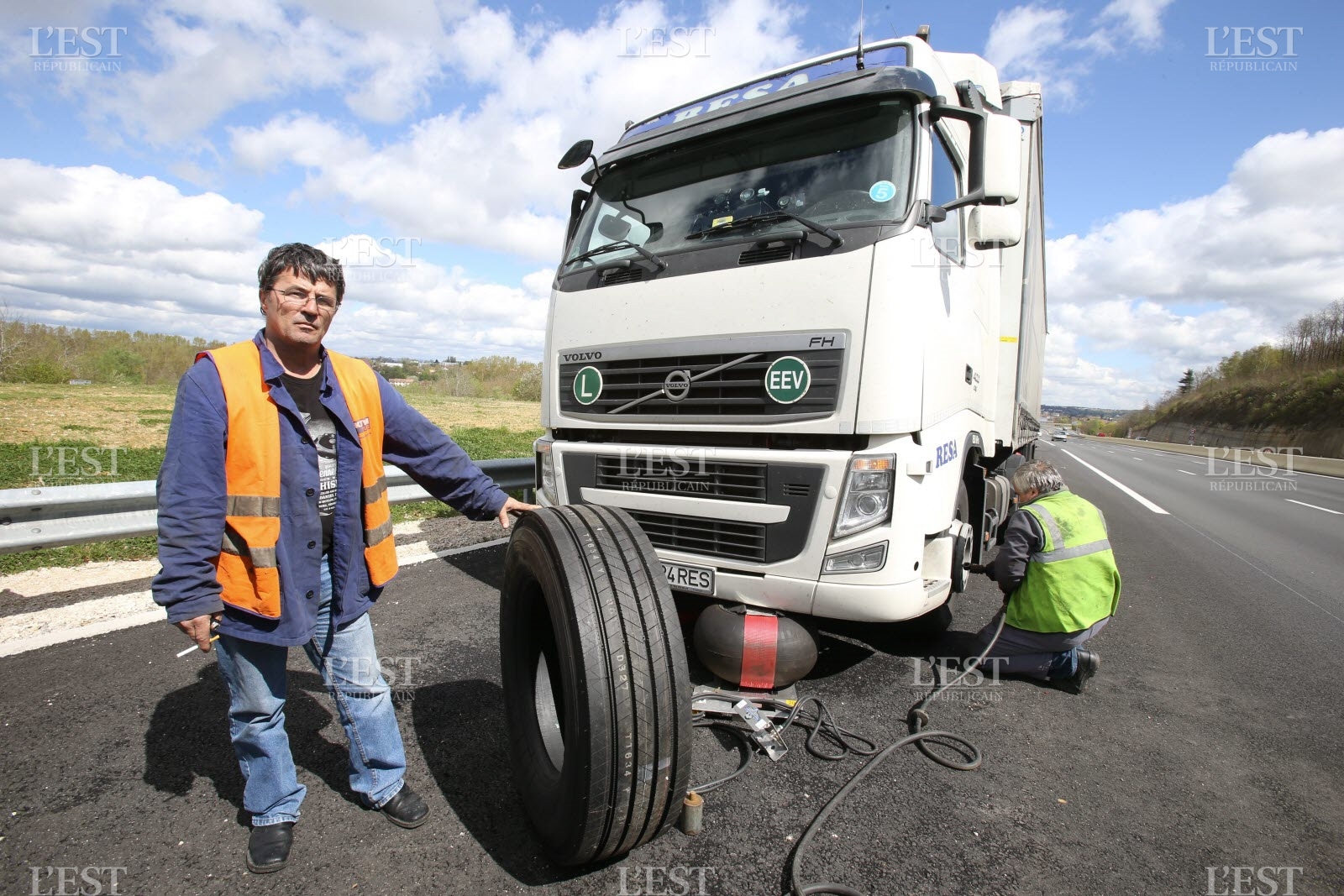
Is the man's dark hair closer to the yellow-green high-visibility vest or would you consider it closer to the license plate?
the license plate

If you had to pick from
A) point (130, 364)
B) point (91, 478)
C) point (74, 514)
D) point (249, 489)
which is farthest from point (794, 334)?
point (130, 364)

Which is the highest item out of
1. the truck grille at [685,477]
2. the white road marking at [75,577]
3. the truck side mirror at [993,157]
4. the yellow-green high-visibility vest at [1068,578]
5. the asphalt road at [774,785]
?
the truck side mirror at [993,157]

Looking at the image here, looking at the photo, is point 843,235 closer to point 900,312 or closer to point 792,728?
point 900,312

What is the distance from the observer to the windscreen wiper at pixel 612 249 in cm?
345

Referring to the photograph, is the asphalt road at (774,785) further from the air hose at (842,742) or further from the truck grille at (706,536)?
the truck grille at (706,536)

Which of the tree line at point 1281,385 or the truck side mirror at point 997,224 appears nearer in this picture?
the truck side mirror at point 997,224

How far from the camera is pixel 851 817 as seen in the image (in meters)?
2.34

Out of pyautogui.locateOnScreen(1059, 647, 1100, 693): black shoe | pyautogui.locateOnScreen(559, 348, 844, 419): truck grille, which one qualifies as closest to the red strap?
pyautogui.locateOnScreen(559, 348, 844, 419): truck grille

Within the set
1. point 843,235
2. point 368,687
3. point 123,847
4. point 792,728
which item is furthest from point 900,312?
point 123,847

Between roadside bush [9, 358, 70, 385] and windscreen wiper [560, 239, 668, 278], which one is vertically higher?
roadside bush [9, 358, 70, 385]

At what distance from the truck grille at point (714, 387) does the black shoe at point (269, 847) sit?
218cm

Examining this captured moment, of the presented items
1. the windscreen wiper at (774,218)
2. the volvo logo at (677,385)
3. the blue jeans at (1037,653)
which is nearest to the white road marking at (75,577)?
the volvo logo at (677,385)

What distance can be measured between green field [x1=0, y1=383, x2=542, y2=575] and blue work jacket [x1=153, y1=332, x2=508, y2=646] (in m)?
3.83

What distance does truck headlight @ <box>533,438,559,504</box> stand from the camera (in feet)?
12.6
